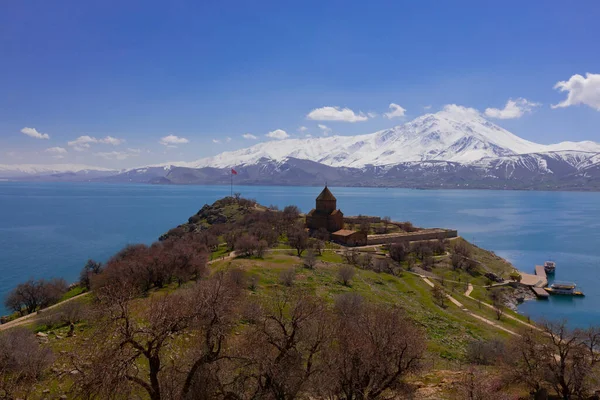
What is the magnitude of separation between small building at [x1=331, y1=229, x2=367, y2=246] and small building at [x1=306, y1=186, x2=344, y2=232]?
2.70 meters

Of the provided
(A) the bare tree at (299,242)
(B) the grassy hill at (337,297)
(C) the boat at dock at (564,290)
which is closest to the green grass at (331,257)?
(B) the grassy hill at (337,297)

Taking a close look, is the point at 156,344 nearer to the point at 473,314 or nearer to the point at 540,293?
the point at 473,314

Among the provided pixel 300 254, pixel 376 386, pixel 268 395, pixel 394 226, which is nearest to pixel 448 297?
pixel 300 254

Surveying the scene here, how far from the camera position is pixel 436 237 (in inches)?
2820

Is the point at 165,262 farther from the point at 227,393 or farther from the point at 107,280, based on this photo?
the point at 227,393

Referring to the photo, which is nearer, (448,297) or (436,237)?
(448,297)

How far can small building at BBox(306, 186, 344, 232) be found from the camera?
2571 inches

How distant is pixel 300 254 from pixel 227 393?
3733cm

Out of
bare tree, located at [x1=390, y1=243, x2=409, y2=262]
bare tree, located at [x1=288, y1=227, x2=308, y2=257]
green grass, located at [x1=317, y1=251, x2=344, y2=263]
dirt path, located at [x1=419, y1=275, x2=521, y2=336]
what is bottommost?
dirt path, located at [x1=419, y1=275, x2=521, y2=336]

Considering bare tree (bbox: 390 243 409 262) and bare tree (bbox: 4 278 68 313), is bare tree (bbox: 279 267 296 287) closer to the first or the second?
bare tree (bbox: 4 278 68 313)

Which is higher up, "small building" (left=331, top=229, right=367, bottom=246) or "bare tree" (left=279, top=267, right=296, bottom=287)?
"bare tree" (left=279, top=267, right=296, bottom=287)

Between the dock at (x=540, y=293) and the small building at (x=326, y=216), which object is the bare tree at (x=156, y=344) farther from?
the small building at (x=326, y=216)

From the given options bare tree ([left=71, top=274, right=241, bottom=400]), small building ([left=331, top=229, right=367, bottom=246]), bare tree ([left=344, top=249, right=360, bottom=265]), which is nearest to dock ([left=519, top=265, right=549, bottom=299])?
small building ([left=331, top=229, right=367, bottom=246])

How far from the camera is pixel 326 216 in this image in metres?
65.7
